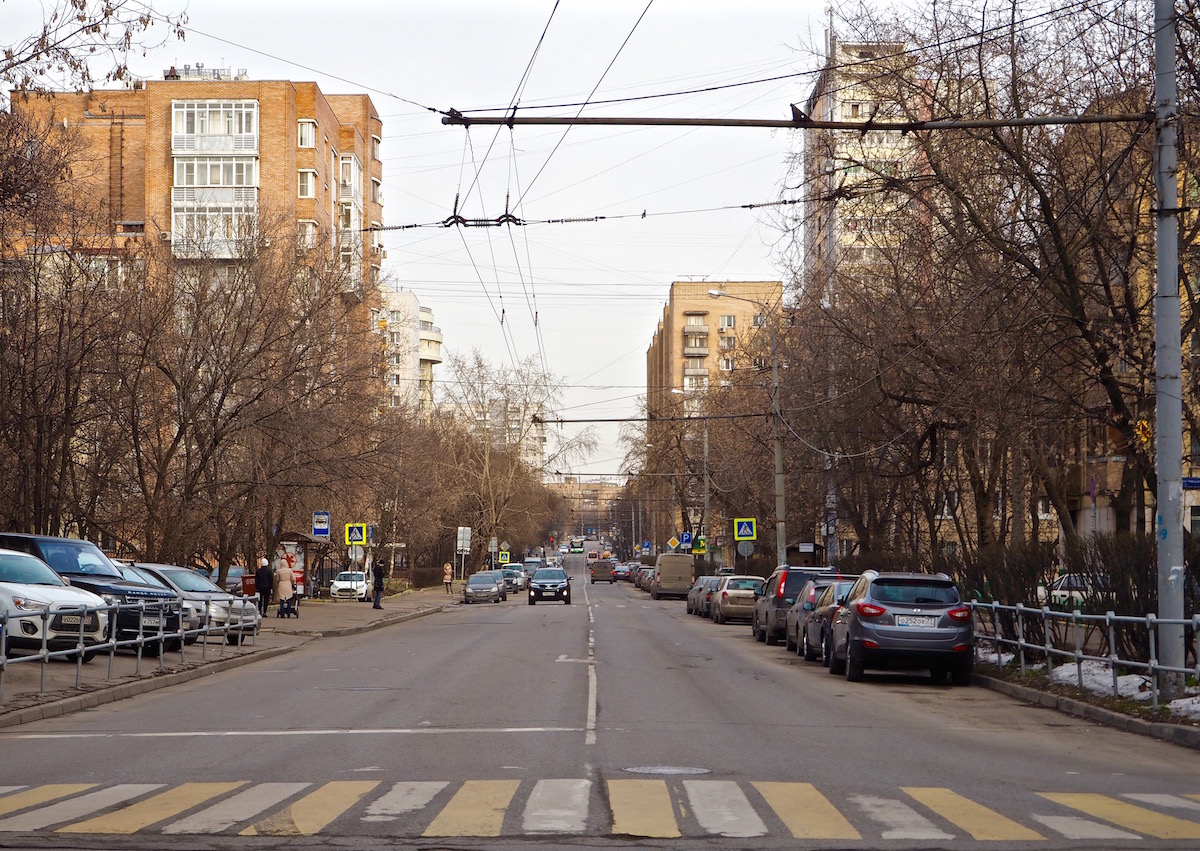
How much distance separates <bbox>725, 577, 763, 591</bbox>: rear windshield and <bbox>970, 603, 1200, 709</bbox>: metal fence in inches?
719

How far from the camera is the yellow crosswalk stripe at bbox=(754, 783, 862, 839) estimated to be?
26.5 feet

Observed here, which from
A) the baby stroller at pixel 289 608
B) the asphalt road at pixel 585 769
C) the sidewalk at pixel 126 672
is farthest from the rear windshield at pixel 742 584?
the asphalt road at pixel 585 769

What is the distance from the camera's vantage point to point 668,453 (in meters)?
77.8

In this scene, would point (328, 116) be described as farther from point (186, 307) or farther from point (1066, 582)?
point (1066, 582)

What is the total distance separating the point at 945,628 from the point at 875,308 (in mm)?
10618

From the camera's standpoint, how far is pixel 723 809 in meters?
A: 8.89

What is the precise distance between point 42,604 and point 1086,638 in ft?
46.8

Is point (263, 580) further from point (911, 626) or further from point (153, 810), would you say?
point (153, 810)

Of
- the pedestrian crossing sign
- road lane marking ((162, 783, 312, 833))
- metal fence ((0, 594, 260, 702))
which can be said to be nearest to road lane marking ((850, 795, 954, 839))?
road lane marking ((162, 783, 312, 833))

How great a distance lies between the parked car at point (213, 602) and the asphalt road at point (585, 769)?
257 inches

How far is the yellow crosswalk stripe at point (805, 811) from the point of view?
807cm

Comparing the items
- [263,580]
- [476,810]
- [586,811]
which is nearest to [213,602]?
[263,580]

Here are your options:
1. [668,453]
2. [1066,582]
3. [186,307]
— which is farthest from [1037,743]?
[668,453]

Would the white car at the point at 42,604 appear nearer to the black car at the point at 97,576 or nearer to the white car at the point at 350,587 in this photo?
the black car at the point at 97,576
